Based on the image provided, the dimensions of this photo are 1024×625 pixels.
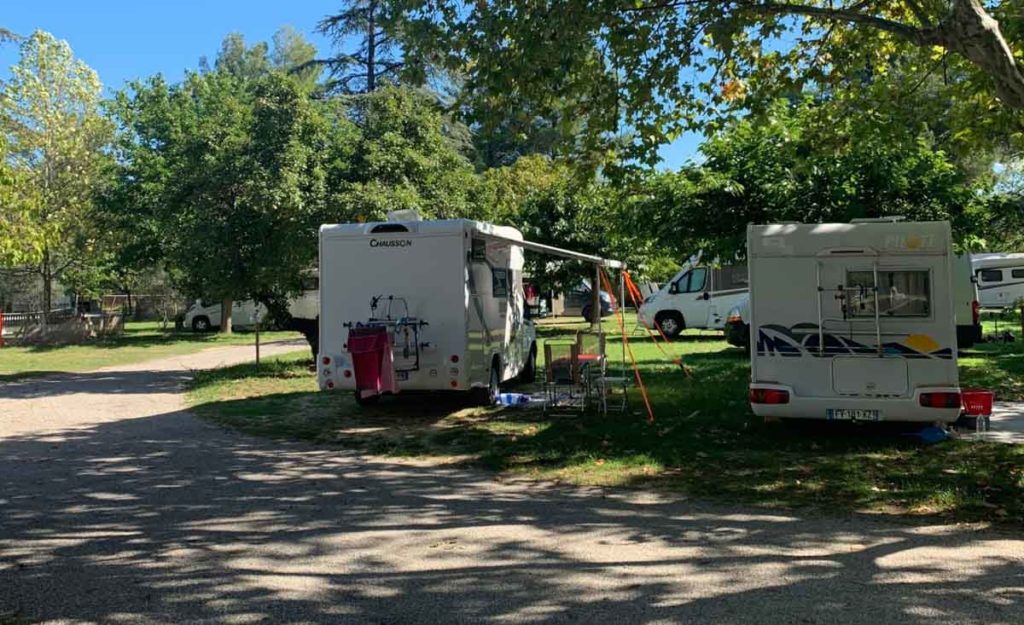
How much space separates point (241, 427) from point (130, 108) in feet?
76.4

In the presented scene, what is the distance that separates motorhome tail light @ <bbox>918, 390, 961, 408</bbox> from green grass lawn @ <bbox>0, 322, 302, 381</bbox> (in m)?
17.6

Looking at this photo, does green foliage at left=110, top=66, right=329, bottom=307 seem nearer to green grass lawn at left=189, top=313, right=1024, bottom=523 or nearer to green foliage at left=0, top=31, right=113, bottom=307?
green grass lawn at left=189, top=313, right=1024, bottom=523

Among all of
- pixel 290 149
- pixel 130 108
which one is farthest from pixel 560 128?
pixel 130 108

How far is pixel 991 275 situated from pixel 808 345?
25.8 m

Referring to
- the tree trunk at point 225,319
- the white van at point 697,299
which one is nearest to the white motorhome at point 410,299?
the white van at point 697,299

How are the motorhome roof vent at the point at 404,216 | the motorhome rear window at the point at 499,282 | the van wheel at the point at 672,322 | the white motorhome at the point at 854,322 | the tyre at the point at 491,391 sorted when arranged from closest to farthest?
1. the white motorhome at the point at 854,322
2. the motorhome roof vent at the point at 404,216
3. the tyre at the point at 491,391
4. the motorhome rear window at the point at 499,282
5. the van wheel at the point at 672,322

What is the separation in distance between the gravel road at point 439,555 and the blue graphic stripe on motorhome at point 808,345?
8.87 feet

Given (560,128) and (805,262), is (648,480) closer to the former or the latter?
(805,262)

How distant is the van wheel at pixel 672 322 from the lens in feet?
76.8

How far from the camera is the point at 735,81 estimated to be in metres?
10.3

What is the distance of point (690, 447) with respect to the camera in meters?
8.68

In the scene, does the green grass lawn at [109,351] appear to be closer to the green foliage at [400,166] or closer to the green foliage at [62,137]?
the green foliage at [62,137]

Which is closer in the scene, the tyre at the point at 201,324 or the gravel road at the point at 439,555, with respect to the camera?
the gravel road at the point at 439,555

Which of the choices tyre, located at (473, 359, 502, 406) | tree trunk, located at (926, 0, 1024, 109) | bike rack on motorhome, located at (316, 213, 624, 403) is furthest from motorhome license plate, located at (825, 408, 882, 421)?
tyre, located at (473, 359, 502, 406)
